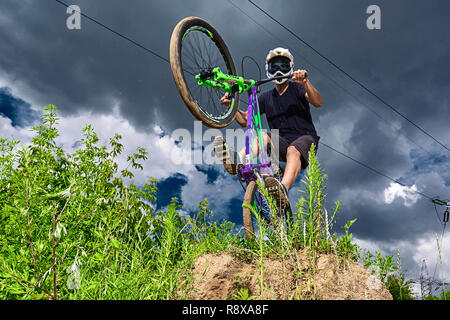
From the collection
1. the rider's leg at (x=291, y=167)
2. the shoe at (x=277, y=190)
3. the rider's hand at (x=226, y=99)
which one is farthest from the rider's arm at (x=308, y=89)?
the shoe at (x=277, y=190)

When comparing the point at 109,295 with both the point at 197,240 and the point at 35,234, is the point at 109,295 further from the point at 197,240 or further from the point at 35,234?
the point at 197,240

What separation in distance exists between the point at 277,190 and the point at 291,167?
16.0 inches

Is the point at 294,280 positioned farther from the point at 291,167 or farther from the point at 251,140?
the point at 251,140

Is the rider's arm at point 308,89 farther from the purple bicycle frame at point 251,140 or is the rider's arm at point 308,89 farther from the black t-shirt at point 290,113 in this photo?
the purple bicycle frame at point 251,140

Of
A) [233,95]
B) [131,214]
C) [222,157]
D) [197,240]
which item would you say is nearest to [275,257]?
[197,240]

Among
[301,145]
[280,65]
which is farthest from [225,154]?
[280,65]

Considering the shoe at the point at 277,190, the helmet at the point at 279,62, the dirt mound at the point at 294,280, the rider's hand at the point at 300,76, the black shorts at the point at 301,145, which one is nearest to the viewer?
the dirt mound at the point at 294,280

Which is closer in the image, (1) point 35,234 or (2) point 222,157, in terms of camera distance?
(1) point 35,234

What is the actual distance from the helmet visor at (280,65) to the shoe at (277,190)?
69.9 inches

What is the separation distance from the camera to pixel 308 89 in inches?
163

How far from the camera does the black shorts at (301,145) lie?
4.00m
